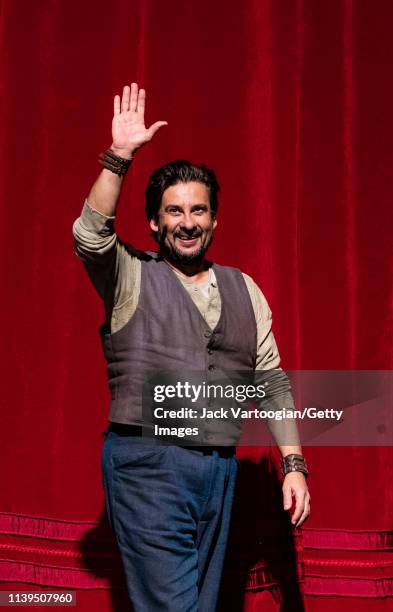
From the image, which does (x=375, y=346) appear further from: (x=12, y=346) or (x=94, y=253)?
(x=94, y=253)

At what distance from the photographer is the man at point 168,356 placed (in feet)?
4.02

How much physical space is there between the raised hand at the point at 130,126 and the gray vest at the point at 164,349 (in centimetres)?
21

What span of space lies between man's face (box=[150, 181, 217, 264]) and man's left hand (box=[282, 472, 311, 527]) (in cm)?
40

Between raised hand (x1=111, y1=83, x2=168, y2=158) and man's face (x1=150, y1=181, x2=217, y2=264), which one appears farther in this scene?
man's face (x1=150, y1=181, x2=217, y2=264)

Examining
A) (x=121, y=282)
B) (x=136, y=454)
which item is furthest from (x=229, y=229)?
(x=136, y=454)

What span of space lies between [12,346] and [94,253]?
0.89 metres

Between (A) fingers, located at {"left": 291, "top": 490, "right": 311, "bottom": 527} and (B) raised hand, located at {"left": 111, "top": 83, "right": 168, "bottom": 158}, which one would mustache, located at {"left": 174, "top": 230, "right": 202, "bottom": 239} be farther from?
(A) fingers, located at {"left": 291, "top": 490, "right": 311, "bottom": 527}

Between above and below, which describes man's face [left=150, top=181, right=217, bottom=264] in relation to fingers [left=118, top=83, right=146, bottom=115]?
below

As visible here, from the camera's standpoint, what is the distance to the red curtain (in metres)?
1.97

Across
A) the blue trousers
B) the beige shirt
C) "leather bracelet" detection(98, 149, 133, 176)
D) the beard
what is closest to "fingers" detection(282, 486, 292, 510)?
the blue trousers

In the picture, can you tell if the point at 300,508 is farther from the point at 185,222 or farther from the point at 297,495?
the point at 185,222

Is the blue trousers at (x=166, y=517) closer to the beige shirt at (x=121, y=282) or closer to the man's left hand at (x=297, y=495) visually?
the man's left hand at (x=297, y=495)

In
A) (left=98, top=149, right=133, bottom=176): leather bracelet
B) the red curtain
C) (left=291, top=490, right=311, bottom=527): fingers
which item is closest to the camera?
(left=98, top=149, right=133, bottom=176): leather bracelet

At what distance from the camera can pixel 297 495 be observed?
1.35 meters
